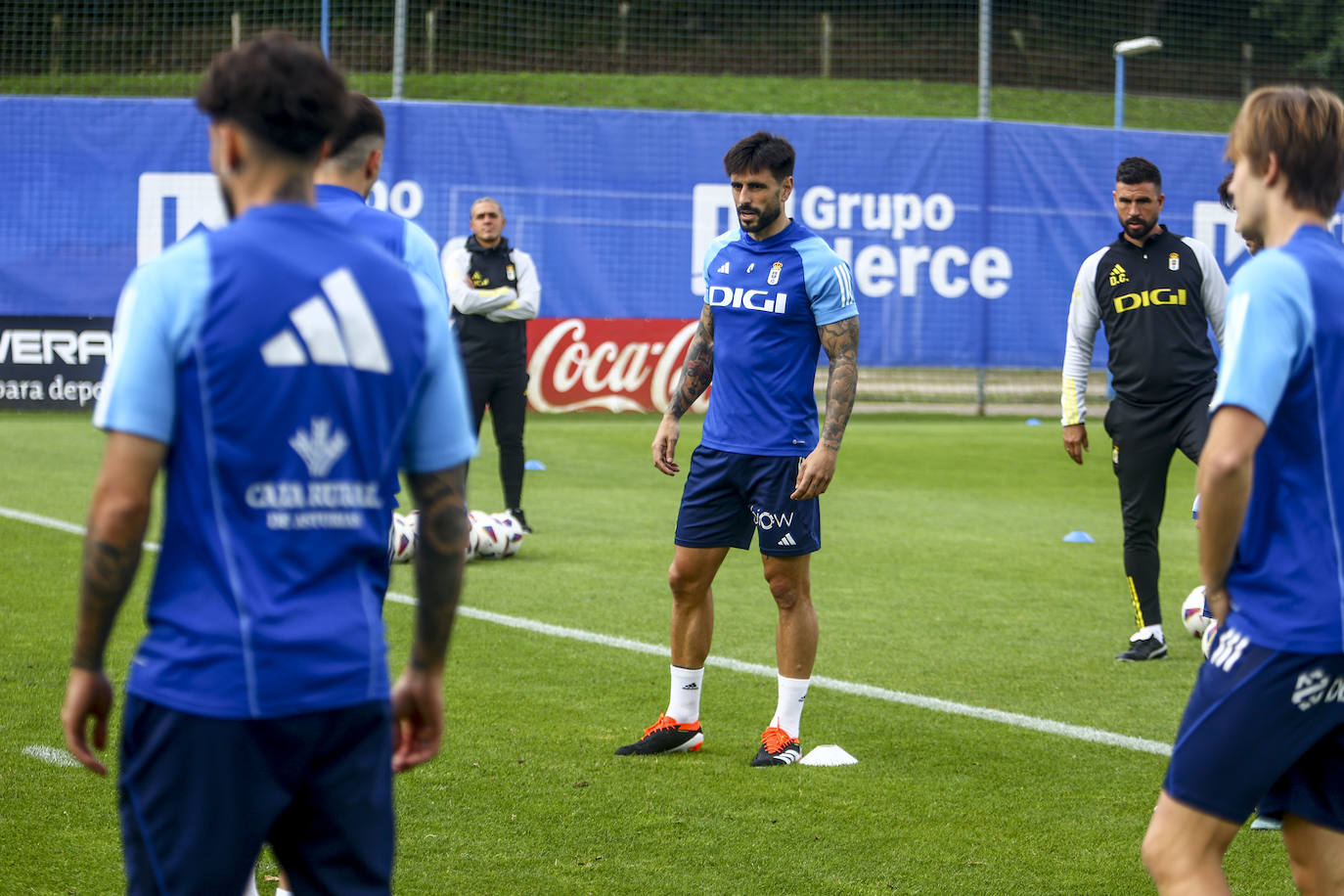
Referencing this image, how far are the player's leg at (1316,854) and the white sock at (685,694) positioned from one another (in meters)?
2.73

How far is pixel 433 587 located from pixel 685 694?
3188 mm

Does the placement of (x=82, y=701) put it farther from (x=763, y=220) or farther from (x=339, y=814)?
(x=763, y=220)

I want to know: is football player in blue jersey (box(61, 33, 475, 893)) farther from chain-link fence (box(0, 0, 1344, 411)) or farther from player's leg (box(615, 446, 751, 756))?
chain-link fence (box(0, 0, 1344, 411))

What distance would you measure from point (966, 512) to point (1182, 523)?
166 cm

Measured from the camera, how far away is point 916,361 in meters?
19.0

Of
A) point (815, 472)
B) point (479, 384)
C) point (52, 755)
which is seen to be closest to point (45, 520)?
point (479, 384)

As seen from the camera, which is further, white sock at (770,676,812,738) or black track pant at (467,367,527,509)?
black track pant at (467,367,527,509)

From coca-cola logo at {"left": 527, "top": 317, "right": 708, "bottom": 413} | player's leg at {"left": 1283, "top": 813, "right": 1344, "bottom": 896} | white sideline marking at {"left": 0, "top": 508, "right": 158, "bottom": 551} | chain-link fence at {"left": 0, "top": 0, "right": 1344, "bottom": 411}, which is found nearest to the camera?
player's leg at {"left": 1283, "top": 813, "right": 1344, "bottom": 896}

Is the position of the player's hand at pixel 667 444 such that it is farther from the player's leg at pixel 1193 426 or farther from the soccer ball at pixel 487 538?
the soccer ball at pixel 487 538

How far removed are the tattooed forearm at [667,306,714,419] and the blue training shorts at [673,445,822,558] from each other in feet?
0.94

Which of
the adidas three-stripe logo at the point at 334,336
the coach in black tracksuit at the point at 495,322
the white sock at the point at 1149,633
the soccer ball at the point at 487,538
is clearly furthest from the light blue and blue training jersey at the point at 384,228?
the coach in black tracksuit at the point at 495,322

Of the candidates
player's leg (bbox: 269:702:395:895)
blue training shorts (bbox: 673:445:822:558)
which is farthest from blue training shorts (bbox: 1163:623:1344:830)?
blue training shorts (bbox: 673:445:822:558)

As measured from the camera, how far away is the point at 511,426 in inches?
414

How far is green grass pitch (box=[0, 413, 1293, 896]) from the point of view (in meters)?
4.34
